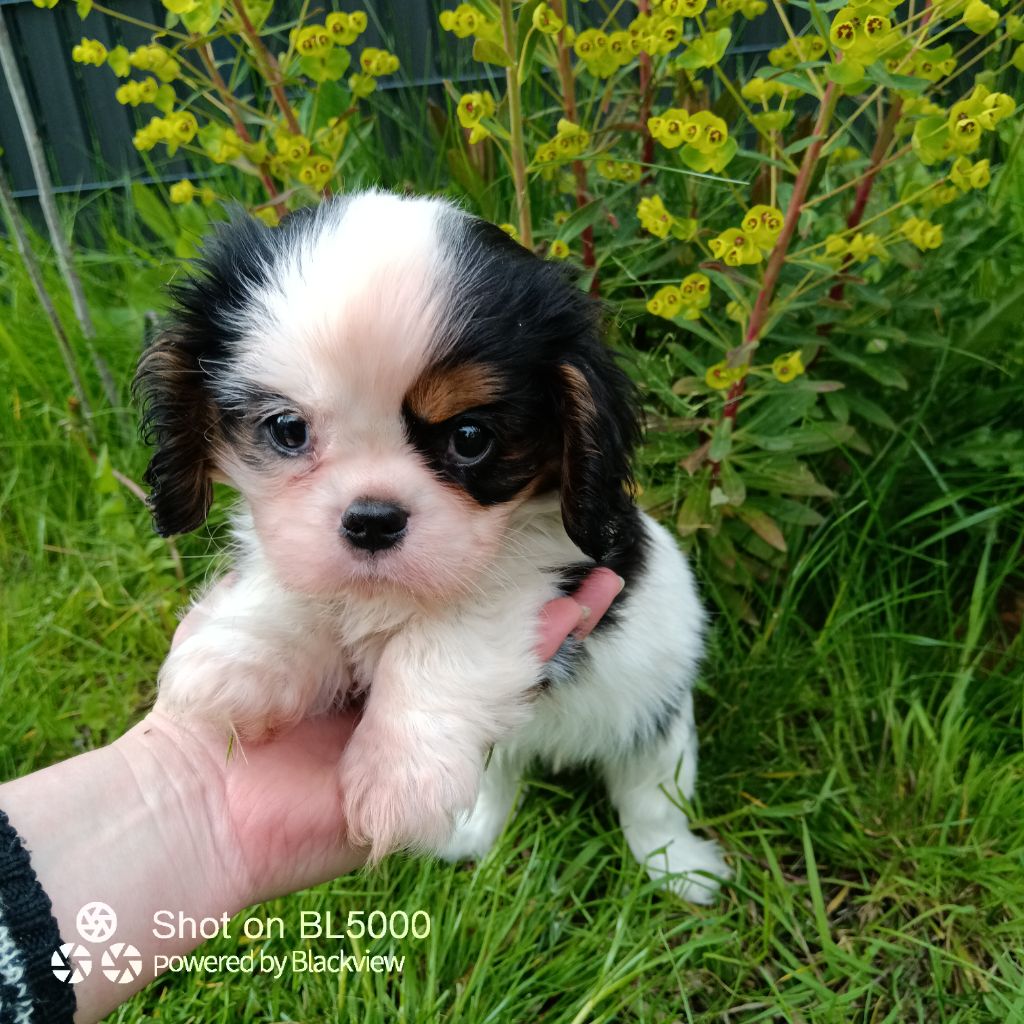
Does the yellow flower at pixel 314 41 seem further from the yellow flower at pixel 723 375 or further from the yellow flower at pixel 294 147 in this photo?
→ the yellow flower at pixel 723 375

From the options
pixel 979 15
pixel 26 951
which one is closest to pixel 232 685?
pixel 26 951

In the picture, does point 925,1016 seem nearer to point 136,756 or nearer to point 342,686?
point 342,686

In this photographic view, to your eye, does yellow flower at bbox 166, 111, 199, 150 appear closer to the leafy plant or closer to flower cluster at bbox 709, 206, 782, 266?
the leafy plant

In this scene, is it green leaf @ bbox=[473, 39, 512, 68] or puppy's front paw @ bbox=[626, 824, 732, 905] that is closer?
green leaf @ bbox=[473, 39, 512, 68]

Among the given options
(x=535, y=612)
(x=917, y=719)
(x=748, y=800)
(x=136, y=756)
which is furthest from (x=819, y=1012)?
(x=136, y=756)

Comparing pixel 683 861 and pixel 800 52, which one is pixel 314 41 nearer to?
pixel 800 52

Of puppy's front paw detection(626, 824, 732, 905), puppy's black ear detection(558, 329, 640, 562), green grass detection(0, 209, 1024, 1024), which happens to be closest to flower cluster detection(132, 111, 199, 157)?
green grass detection(0, 209, 1024, 1024)
